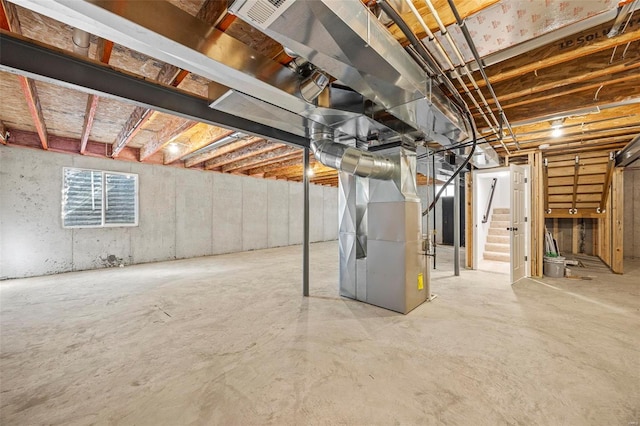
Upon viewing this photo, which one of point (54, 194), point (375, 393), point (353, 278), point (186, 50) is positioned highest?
point (186, 50)

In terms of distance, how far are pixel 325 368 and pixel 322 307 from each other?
110 centimetres

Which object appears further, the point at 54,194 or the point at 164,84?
the point at 54,194

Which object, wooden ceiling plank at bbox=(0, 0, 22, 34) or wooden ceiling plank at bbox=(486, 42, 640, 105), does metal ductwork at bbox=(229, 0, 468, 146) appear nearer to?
wooden ceiling plank at bbox=(486, 42, 640, 105)

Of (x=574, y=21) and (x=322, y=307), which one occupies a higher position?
(x=574, y=21)

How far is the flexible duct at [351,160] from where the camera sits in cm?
241

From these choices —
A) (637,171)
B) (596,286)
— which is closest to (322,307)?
(596,286)

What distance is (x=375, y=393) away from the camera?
149 centimetres

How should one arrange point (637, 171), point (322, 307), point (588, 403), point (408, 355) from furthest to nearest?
point (637, 171), point (322, 307), point (408, 355), point (588, 403)

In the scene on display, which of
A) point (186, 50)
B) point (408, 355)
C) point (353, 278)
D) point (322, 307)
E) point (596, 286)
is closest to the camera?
point (186, 50)

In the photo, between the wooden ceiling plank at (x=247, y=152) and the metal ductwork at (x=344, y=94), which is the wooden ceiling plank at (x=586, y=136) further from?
the wooden ceiling plank at (x=247, y=152)

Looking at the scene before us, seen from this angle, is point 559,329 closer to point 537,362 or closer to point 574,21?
point 537,362

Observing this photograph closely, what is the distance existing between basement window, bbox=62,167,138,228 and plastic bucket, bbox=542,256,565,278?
24.6 ft

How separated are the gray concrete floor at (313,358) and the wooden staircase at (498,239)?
1835 millimetres

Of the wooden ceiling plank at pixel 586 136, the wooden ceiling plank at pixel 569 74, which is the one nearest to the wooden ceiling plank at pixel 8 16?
the wooden ceiling plank at pixel 569 74
